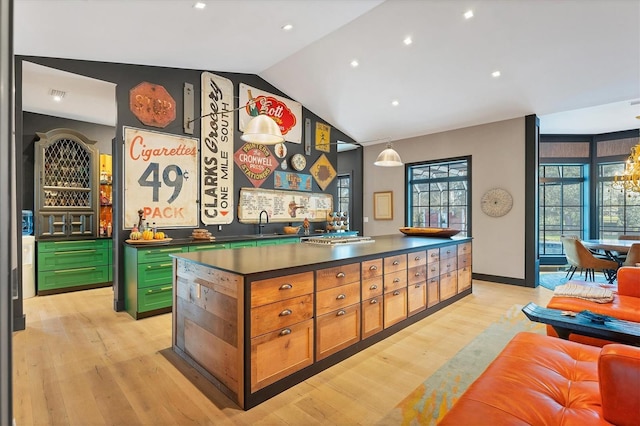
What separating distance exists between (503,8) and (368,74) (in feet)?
6.37

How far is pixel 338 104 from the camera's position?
19.7 feet

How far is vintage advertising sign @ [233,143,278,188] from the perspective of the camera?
526 centimetres

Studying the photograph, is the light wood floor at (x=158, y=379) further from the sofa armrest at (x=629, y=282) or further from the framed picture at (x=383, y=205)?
the framed picture at (x=383, y=205)

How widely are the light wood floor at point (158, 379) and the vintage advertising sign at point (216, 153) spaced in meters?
1.75

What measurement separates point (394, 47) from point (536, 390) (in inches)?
165

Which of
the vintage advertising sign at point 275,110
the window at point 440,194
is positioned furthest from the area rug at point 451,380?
the vintage advertising sign at point 275,110

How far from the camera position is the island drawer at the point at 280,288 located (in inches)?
82.5

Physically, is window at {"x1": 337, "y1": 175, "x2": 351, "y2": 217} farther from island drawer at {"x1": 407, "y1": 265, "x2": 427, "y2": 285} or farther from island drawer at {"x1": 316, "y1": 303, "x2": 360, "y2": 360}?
island drawer at {"x1": 316, "y1": 303, "x2": 360, "y2": 360}

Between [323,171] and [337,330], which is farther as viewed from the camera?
[323,171]

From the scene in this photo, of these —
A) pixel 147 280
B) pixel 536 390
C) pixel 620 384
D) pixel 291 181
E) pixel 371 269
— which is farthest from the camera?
pixel 291 181

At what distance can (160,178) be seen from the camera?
439cm

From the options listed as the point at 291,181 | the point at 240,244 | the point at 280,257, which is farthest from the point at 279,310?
the point at 291,181

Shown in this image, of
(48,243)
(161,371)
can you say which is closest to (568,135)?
(161,371)

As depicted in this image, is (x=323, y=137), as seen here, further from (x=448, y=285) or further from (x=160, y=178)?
(x=448, y=285)
